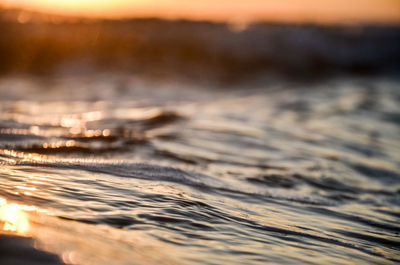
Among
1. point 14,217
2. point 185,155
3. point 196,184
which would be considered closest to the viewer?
point 14,217

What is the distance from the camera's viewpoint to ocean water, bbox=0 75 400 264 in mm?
1773

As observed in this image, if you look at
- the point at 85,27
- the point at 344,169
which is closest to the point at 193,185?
the point at 344,169

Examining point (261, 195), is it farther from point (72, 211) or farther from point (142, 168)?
point (72, 211)

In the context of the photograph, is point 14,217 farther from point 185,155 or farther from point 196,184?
point 185,155

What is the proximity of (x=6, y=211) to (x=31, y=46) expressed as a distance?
9958mm

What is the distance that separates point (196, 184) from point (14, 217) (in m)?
1.31

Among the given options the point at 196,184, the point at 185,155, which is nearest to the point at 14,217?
the point at 196,184

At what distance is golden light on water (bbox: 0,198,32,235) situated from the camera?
1.63 metres

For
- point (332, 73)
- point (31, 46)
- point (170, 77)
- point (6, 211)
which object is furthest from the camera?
point (332, 73)

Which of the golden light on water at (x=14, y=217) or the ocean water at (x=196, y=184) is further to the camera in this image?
the ocean water at (x=196, y=184)

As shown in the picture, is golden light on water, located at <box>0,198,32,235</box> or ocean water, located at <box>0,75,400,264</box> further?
ocean water, located at <box>0,75,400,264</box>

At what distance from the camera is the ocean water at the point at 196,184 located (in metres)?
1.77

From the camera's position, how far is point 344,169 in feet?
13.3

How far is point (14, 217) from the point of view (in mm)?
1745
